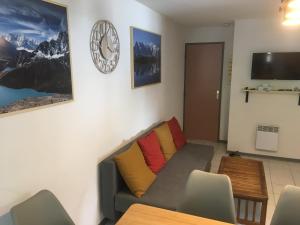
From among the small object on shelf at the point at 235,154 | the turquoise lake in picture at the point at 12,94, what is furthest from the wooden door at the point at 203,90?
the turquoise lake in picture at the point at 12,94

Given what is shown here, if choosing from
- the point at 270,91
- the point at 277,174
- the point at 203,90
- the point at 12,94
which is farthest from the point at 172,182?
the point at 203,90

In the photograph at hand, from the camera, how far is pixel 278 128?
4.32m

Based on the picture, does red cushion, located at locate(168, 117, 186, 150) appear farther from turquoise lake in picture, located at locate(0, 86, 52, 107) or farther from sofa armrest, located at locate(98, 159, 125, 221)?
turquoise lake in picture, located at locate(0, 86, 52, 107)

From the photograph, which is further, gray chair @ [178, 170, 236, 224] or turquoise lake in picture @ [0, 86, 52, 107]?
gray chair @ [178, 170, 236, 224]

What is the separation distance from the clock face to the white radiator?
2.99 m

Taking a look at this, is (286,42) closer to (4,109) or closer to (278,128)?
(278,128)

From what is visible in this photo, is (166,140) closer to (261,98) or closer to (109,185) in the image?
(109,185)

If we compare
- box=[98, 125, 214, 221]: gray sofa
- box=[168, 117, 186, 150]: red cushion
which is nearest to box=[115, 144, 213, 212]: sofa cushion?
box=[98, 125, 214, 221]: gray sofa

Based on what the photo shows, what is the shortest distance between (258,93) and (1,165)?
4.02m

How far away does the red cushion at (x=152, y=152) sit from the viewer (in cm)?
288

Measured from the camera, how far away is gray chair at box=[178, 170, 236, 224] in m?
1.75

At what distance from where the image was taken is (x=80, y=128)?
219 cm

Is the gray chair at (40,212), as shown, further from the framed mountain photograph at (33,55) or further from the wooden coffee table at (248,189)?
the wooden coffee table at (248,189)

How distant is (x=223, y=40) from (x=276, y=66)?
1.21 m
